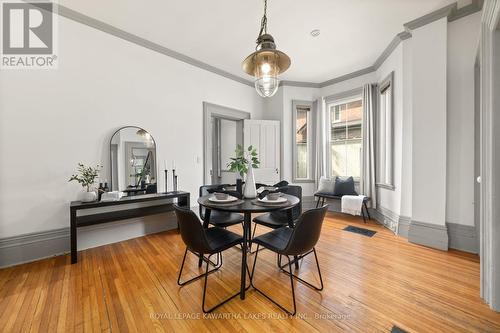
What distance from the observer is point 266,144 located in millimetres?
4586

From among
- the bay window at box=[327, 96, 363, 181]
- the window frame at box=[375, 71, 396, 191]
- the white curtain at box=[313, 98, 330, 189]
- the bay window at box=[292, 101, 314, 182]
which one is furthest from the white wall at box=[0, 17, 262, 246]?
the window frame at box=[375, 71, 396, 191]

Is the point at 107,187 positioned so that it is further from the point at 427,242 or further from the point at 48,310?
the point at 427,242

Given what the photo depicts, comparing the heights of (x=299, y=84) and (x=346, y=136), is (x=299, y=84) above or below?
above

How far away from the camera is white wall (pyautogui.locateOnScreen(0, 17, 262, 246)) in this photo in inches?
88.0

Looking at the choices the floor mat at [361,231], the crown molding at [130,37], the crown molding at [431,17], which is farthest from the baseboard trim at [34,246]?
the crown molding at [431,17]

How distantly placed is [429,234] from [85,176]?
451 centimetres

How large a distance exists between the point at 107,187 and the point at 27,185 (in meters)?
0.75

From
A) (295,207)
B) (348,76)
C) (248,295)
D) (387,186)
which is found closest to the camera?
(248,295)

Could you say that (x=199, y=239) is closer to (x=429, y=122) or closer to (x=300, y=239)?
(x=300, y=239)

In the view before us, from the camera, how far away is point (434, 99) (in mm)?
2605

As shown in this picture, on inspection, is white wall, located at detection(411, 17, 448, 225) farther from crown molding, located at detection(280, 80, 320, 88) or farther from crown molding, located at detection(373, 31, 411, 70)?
crown molding, located at detection(280, 80, 320, 88)

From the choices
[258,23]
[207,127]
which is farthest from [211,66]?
[258,23]

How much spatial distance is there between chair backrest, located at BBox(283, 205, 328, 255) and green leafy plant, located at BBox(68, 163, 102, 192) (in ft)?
8.28

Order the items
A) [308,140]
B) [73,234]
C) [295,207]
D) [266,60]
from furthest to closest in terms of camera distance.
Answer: [308,140], [295,207], [73,234], [266,60]
